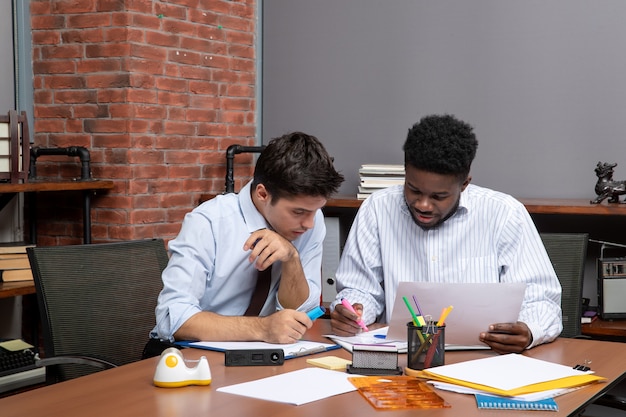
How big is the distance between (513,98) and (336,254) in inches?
41.0

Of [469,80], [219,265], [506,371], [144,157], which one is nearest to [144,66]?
[144,157]

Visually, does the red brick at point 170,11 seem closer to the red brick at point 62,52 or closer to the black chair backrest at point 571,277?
the red brick at point 62,52

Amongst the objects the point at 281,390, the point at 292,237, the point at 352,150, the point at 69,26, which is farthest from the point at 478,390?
the point at 69,26

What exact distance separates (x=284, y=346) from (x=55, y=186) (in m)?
1.61

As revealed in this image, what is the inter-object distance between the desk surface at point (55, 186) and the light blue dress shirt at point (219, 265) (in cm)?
109

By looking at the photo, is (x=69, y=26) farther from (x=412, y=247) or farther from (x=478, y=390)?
(x=478, y=390)

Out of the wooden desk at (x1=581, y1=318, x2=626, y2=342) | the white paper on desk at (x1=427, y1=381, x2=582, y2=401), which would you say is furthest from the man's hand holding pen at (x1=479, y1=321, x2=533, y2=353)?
the wooden desk at (x1=581, y1=318, x2=626, y2=342)

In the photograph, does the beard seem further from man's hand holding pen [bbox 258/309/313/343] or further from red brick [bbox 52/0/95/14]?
red brick [bbox 52/0/95/14]

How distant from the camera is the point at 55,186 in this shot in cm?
324

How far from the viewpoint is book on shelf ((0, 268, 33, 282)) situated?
10.4 feet

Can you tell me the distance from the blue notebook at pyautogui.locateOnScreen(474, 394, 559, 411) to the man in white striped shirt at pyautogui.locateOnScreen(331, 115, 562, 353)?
54cm

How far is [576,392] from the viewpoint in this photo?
170 centimetres

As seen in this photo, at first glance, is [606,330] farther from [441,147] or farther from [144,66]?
[144,66]

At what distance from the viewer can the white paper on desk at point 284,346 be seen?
194cm
